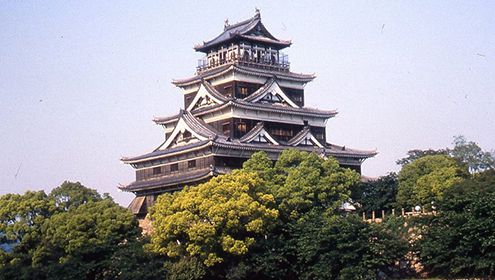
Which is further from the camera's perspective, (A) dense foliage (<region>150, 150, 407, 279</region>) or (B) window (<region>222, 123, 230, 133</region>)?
(B) window (<region>222, 123, 230, 133</region>)

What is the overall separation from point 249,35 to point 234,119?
22.3 feet

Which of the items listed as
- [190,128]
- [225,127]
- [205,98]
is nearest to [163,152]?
[190,128]

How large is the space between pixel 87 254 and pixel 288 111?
18711 millimetres

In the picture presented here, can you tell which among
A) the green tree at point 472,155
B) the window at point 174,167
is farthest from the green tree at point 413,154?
the window at point 174,167

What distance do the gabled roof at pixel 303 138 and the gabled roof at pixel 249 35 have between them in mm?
6675

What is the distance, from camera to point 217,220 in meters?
34.2

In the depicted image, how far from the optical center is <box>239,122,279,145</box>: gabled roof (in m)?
47.8

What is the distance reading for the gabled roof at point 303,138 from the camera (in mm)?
49878

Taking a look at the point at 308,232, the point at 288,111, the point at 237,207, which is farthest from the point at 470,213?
the point at 288,111

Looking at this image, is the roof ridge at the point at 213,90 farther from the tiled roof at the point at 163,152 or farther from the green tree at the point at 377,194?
the green tree at the point at 377,194

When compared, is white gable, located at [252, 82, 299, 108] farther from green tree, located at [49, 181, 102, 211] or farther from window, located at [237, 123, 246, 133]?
green tree, located at [49, 181, 102, 211]

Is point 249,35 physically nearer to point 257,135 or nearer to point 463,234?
point 257,135

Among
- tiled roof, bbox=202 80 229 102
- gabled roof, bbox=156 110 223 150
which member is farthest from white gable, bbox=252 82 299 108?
gabled roof, bbox=156 110 223 150

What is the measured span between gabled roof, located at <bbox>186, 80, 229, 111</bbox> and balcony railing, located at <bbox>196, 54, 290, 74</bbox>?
1.92m
